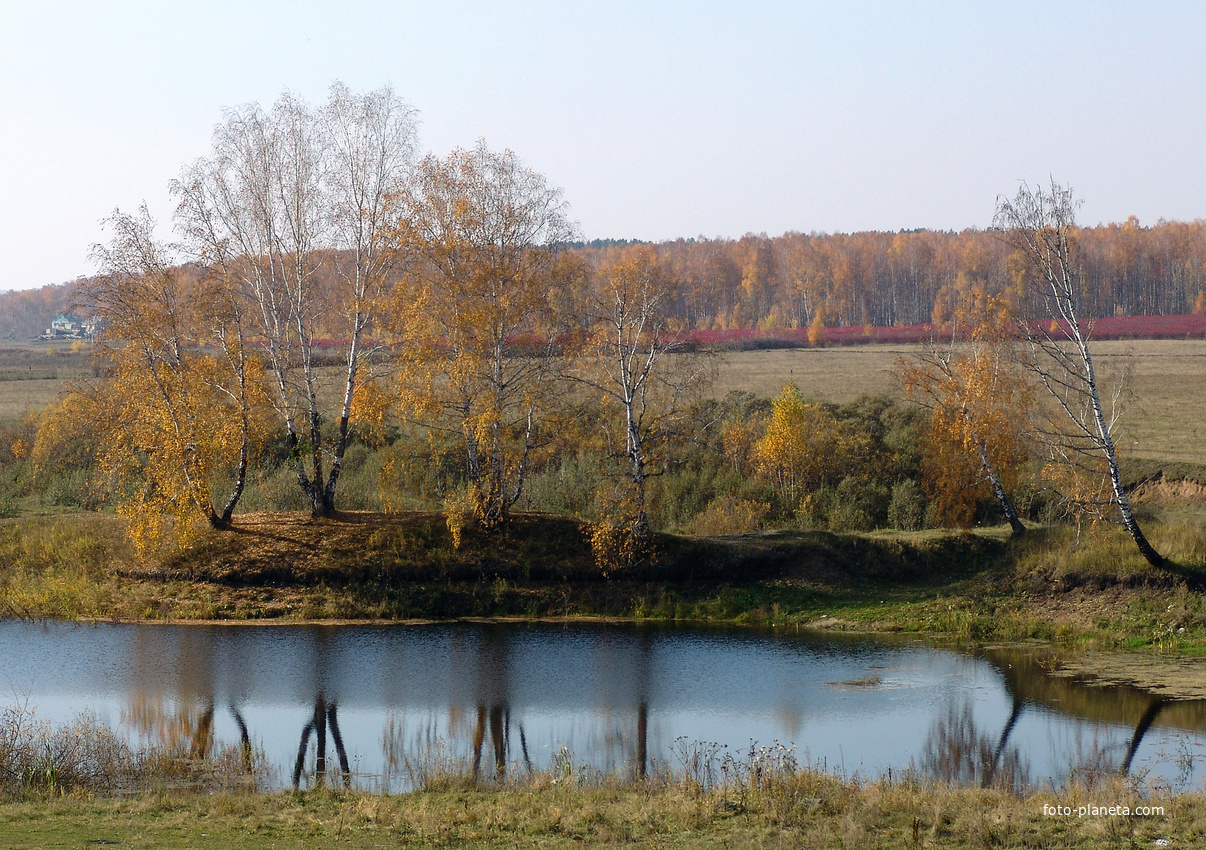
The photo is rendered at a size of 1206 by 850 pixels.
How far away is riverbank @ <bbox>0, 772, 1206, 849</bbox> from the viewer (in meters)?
12.0

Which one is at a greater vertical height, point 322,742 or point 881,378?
point 881,378

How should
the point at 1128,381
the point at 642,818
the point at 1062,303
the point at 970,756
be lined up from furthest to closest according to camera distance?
the point at 1128,381
the point at 1062,303
the point at 970,756
the point at 642,818

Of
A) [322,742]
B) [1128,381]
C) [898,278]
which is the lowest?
[322,742]

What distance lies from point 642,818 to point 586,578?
18.5 meters

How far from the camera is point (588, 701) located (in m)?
21.3

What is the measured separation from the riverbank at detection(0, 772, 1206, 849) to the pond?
1.91 metres

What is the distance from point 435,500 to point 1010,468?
2173 cm

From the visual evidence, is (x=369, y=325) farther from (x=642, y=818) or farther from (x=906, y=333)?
(x=906, y=333)

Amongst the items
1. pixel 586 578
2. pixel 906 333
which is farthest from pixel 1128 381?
pixel 906 333

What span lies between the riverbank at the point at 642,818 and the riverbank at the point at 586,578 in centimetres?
1421

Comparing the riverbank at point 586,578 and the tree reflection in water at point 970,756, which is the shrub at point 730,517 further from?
the tree reflection in water at point 970,756

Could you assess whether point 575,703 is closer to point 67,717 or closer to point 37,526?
point 67,717

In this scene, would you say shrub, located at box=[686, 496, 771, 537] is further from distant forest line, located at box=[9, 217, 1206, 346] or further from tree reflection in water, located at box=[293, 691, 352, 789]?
distant forest line, located at box=[9, 217, 1206, 346]

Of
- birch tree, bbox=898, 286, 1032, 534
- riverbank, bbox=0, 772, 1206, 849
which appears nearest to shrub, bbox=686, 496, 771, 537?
birch tree, bbox=898, 286, 1032, 534
